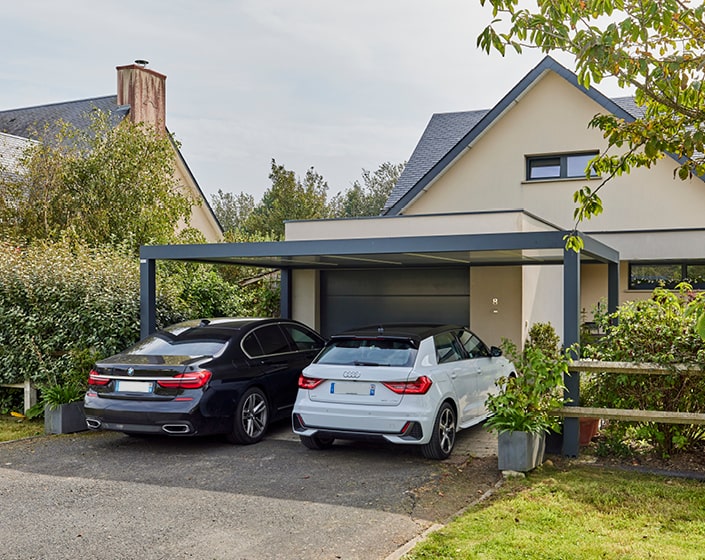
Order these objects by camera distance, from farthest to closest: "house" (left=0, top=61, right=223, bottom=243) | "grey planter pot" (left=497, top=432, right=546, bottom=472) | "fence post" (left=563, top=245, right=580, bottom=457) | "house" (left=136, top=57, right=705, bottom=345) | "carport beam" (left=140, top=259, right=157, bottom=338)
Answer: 1. "house" (left=0, top=61, right=223, bottom=243)
2. "house" (left=136, top=57, right=705, bottom=345)
3. "carport beam" (left=140, top=259, right=157, bottom=338)
4. "fence post" (left=563, top=245, right=580, bottom=457)
5. "grey planter pot" (left=497, top=432, right=546, bottom=472)

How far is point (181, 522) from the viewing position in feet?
19.2

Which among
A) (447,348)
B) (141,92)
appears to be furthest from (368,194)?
(447,348)

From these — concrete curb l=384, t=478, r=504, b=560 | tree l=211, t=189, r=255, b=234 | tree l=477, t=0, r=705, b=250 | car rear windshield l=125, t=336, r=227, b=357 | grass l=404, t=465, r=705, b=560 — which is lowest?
concrete curb l=384, t=478, r=504, b=560

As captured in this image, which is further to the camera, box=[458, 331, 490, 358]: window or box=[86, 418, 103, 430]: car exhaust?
box=[458, 331, 490, 358]: window

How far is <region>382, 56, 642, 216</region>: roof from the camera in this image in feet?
56.9

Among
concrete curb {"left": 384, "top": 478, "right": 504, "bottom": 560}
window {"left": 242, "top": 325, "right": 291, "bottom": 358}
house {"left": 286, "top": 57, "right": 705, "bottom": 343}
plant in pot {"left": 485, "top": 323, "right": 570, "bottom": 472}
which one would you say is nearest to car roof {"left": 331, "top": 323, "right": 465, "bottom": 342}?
plant in pot {"left": 485, "top": 323, "right": 570, "bottom": 472}

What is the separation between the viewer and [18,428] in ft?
33.3

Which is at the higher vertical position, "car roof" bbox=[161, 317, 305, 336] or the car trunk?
"car roof" bbox=[161, 317, 305, 336]

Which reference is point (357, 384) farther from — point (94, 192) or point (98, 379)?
point (94, 192)

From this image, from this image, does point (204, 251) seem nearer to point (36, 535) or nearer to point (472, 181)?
point (36, 535)

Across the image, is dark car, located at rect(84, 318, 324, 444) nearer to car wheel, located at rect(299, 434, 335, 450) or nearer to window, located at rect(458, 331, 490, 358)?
car wheel, located at rect(299, 434, 335, 450)

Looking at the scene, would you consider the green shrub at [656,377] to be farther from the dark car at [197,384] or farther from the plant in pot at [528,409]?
the dark car at [197,384]

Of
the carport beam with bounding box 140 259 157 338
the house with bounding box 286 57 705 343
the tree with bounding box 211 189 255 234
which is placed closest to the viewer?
the carport beam with bounding box 140 259 157 338

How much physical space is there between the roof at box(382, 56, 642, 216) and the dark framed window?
11.4ft
